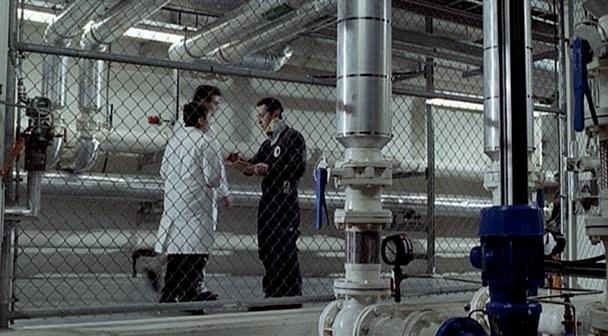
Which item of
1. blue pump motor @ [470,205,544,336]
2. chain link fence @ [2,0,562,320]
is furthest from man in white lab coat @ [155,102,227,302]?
blue pump motor @ [470,205,544,336]

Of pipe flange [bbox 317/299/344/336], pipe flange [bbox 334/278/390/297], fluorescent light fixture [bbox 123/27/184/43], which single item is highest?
fluorescent light fixture [bbox 123/27/184/43]

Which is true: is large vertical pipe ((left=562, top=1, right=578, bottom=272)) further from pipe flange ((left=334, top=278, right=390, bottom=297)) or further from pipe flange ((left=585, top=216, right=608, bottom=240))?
pipe flange ((left=585, top=216, right=608, bottom=240))

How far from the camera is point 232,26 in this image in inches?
159

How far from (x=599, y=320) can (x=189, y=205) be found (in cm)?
214

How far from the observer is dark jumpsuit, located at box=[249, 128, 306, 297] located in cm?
318

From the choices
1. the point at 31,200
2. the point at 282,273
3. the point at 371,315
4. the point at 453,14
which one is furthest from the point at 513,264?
the point at 453,14

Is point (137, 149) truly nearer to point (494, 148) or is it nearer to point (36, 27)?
point (36, 27)

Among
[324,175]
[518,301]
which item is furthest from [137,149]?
[518,301]

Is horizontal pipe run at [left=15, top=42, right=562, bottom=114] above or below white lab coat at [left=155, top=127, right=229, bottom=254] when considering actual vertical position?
above

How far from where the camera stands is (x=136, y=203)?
497 cm

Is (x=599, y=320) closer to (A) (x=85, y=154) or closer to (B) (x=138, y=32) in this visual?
(A) (x=85, y=154)

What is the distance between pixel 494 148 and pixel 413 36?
2365 millimetres

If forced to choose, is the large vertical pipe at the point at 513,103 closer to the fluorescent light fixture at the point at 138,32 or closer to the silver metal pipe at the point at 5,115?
the silver metal pipe at the point at 5,115

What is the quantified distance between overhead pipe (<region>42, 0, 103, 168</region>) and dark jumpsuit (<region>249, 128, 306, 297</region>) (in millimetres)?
1302
